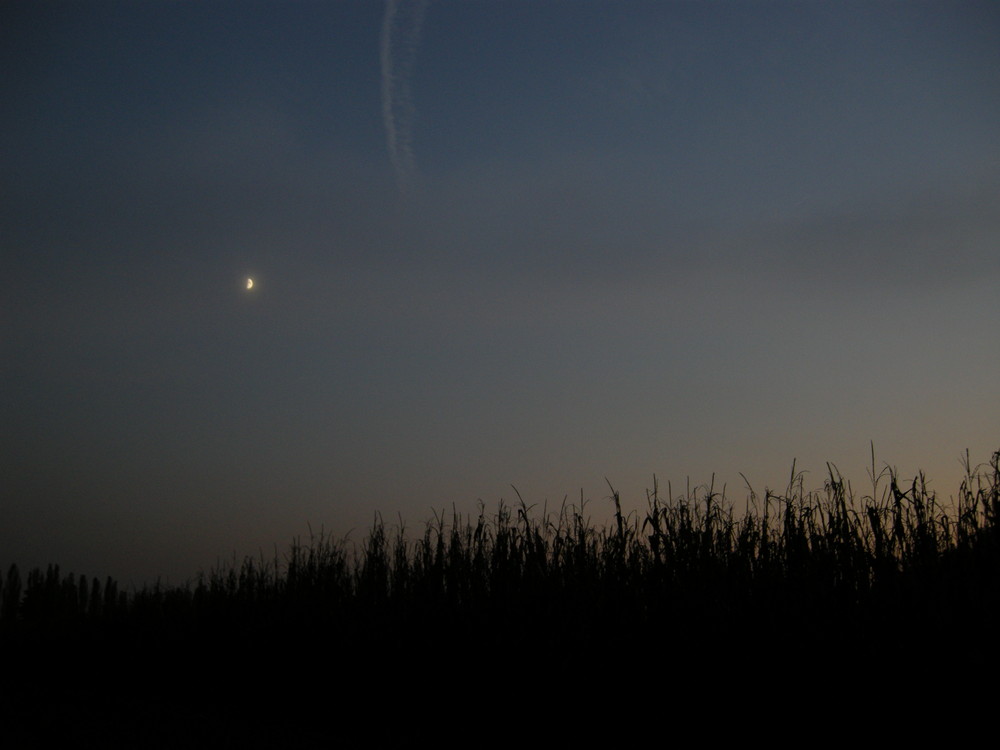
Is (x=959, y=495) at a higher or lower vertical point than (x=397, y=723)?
higher

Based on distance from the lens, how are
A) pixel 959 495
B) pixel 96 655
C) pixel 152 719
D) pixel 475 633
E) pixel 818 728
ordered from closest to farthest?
1. pixel 818 728
2. pixel 959 495
3. pixel 152 719
4. pixel 475 633
5. pixel 96 655

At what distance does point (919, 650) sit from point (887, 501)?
127 cm

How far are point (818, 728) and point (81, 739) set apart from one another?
387cm

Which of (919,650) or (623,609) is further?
(623,609)

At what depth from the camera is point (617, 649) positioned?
4727 mm

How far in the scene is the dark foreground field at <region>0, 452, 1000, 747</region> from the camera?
146 inches

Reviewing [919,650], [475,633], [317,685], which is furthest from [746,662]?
[317,685]

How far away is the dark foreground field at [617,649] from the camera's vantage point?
370cm

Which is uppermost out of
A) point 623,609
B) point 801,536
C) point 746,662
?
point 801,536

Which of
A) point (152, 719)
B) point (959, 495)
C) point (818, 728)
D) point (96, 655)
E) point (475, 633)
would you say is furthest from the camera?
point (96, 655)

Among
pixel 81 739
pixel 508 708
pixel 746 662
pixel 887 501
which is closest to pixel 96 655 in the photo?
pixel 81 739

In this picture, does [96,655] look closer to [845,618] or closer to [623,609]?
[623,609]

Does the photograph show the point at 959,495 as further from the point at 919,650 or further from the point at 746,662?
the point at 746,662

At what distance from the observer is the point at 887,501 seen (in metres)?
4.75
